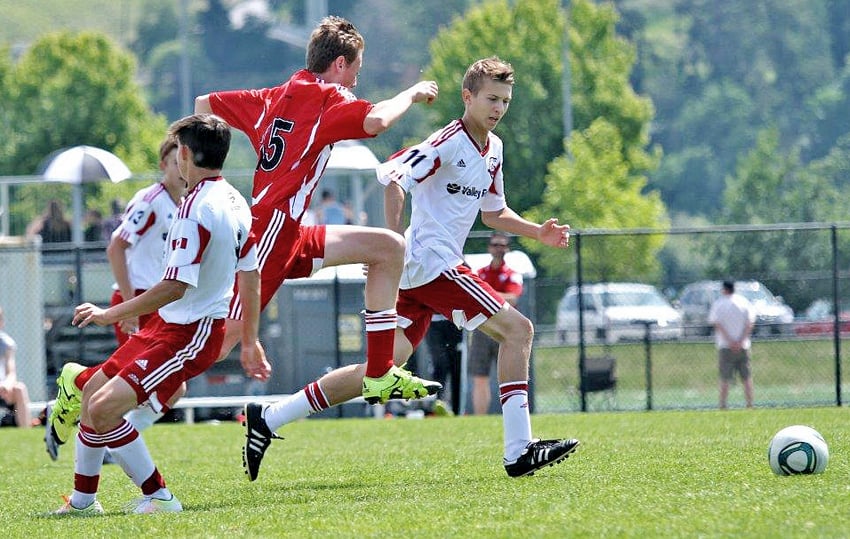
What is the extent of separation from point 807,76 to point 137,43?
7074cm

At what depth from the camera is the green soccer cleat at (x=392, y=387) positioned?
7211mm

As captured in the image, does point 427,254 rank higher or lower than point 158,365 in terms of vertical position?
higher

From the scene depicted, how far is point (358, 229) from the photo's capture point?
7414 mm

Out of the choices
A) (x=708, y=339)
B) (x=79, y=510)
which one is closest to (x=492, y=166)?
(x=79, y=510)

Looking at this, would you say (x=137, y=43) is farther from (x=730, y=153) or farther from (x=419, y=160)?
(x=419, y=160)

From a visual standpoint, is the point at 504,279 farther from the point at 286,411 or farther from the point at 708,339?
the point at 708,339

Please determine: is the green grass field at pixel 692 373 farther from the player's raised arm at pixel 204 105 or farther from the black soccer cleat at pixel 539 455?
the player's raised arm at pixel 204 105

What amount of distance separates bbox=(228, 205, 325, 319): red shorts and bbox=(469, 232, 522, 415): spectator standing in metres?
7.94

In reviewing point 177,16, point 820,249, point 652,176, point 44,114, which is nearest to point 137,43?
point 177,16

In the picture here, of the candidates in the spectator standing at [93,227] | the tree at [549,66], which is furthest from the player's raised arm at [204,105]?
the tree at [549,66]

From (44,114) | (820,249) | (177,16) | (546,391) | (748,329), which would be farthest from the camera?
(177,16)

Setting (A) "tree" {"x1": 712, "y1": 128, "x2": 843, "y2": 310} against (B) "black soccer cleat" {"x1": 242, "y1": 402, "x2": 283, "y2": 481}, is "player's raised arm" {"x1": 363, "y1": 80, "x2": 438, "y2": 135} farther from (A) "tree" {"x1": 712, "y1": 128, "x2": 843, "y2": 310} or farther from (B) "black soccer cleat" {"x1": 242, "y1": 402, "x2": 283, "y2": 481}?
(A) "tree" {"x1": 712, "y1": 128, "x2": 843, "y2": 310}

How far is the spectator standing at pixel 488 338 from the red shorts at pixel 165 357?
28.6ft

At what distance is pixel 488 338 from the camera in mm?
15859
